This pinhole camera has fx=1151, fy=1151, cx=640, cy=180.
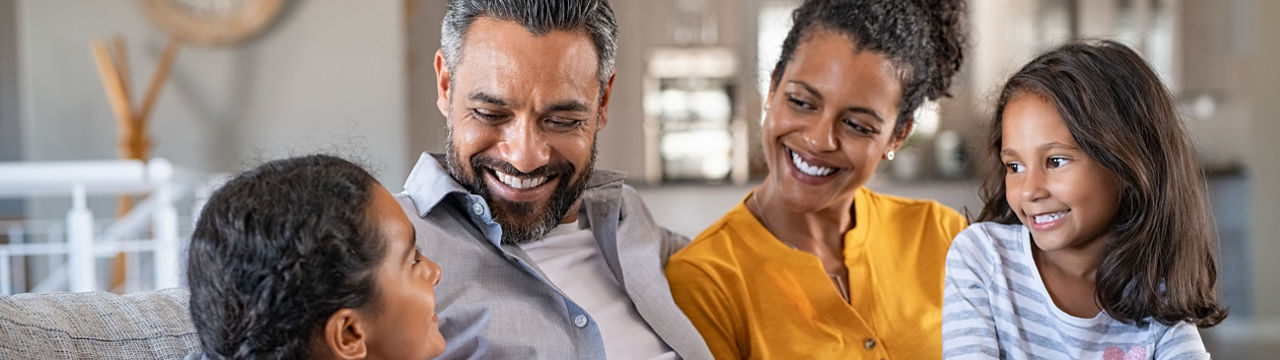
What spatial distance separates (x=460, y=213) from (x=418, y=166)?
0.40 feet

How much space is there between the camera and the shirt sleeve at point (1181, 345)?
1.55 m

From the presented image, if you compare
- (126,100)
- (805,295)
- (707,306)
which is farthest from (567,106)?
(126,100)

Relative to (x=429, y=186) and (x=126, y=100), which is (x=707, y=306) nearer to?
(x=429, y=186)

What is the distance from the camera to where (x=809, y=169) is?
6.64ft

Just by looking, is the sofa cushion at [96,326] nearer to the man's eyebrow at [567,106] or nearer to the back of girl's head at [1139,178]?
the man's eyebrow at [567,106]

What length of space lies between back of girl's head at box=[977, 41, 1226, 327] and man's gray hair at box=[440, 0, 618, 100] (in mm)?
621

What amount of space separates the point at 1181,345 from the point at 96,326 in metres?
1.43

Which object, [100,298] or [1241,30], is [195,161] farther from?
[1241,30]

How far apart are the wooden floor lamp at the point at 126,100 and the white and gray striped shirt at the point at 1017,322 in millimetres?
4352

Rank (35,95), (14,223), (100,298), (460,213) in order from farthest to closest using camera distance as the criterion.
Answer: (14,223) → (35,95) → (460,213) → (100,298)

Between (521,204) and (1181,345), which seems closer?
(1181,345)

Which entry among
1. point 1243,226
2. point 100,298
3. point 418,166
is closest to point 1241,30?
point 1243,226

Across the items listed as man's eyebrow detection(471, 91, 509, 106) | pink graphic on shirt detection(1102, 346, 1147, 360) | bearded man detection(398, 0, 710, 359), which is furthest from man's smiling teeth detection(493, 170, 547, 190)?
pink graphic on shirt detection(1102, 346, 1147, 360)

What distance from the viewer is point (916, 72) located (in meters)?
2.10
